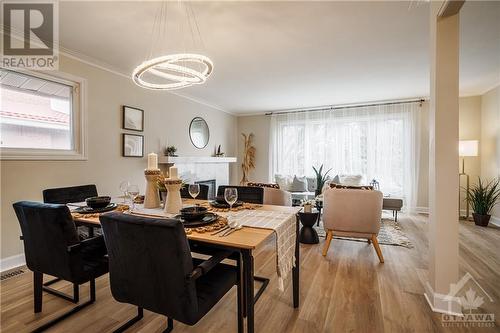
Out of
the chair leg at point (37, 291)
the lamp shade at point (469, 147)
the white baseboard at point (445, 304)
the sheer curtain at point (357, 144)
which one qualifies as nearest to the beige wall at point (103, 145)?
the chair leg at point (37, 291)

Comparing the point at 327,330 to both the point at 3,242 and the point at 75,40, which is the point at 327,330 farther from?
the point at 75,40

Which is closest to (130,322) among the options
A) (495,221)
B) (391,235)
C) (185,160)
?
(185,160)

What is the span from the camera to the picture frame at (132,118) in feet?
11.6

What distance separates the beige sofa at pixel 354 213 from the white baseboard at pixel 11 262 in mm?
3277

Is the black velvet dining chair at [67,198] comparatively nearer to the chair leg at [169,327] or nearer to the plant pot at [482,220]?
the chair leg at [169,327]

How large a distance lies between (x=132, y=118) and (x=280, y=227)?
3142 mm

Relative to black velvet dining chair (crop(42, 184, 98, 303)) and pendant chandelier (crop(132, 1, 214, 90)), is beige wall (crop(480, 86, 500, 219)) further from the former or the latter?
black velvet dining chair (crop(42, 184, 98, 303))

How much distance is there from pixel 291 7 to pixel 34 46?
2746 mm

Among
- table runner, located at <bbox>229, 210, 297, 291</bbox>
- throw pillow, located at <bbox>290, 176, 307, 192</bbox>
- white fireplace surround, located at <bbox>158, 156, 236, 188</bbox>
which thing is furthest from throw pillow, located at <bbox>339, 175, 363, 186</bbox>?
table runner, located at <bbox>229, 210, 297, 291</bbox>

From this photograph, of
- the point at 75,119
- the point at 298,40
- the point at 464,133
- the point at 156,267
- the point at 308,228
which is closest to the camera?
the point at 156,267

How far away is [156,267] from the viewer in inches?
42.6

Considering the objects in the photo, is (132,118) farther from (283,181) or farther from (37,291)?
Answer: (283,181)

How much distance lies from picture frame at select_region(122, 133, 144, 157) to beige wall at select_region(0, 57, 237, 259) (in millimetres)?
72

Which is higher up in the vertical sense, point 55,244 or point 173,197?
point 173,197
